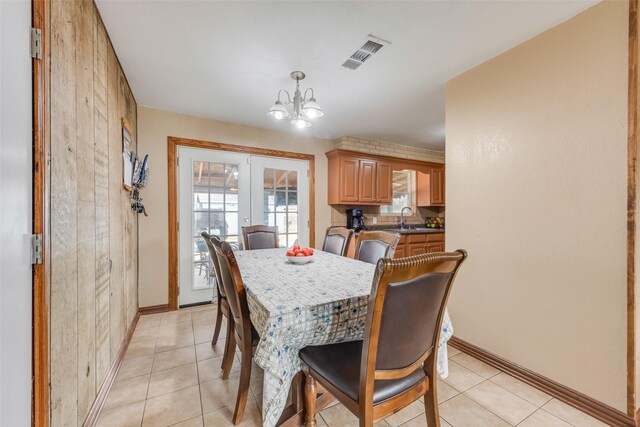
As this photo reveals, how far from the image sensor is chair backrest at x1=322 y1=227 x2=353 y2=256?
2.63m

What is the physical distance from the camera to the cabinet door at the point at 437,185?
16.2 feet

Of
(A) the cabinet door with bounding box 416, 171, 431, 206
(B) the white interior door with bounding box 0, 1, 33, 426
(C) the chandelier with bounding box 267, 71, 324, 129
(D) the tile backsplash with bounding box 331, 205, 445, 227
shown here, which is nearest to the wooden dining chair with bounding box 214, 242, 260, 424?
(B) the white interior door with bounding box 0, 1, 33, 426

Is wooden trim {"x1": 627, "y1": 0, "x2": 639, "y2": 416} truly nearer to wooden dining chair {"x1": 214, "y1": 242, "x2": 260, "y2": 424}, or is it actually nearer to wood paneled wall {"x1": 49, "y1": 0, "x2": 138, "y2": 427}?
wooden dining chair {"x1": 214, "y1": 242, "x2": 260, "y2": 424}

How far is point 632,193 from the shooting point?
1.40 m

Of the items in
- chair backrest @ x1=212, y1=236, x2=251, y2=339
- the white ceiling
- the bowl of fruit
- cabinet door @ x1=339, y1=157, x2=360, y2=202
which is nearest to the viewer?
chair backrest @ x1=212, y1=236, x2=251, y2=339

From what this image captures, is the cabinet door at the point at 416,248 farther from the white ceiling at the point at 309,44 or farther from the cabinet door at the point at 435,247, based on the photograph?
the white ceiling at the point at 309,44

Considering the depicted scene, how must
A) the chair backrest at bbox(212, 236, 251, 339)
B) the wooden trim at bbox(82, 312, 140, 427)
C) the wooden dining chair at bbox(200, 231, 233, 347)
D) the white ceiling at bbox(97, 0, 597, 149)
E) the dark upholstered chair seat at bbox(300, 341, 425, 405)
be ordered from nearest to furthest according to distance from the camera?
1. the dark upholstered chair seat at bbox(300, 341, 425, 405)
2. the chair backrest at bbox(212, 236, 251, 339)
3. the wooden trim at bbox(82, 312, 140, 427)
4. the white ceiling at bbox(97, 0, 597, 149)
5. the wooden dining chair at bbox(200, 231, 233, 347)

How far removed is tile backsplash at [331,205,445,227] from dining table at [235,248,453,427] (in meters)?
2.72

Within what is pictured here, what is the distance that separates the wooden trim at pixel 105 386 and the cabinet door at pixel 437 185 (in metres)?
4.70

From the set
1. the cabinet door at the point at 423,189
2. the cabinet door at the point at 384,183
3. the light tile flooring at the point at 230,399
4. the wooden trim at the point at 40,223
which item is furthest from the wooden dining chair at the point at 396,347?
the cabinet door at the point at 423,189

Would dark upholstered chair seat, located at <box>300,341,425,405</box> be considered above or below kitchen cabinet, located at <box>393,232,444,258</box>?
below

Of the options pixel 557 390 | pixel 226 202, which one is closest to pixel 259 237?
pixel 226 202

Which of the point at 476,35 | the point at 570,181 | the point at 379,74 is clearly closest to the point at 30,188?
the point at 379,74

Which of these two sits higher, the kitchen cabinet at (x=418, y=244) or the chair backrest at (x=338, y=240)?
the chair backrest at (x=338, y=240)
